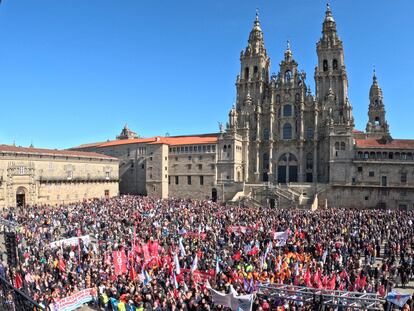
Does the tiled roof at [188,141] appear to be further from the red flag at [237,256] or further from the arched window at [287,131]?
the red flag at [237,256]

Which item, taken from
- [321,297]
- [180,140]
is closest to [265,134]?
[180,140]

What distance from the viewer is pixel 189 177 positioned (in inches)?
2359

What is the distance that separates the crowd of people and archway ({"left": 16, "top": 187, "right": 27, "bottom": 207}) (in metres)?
13.2

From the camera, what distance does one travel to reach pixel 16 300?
13.2 feet

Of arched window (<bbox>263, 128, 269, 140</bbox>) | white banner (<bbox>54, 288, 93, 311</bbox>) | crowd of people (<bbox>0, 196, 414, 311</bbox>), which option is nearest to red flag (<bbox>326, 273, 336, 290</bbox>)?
crowd of people (<bbox>0, 196, 414, 311</bbox>)

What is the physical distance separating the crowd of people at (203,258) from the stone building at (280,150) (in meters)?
16.5

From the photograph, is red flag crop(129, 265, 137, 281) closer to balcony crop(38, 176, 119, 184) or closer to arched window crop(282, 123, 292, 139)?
balcony crop(38, 176, 119, 184)

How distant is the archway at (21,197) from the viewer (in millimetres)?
44312

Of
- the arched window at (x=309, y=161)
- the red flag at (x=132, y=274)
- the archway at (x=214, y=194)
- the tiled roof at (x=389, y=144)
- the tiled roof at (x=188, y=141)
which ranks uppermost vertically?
the tiled roof at (x=188, y=141)

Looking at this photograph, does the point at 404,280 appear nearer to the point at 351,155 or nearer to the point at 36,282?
the point at 36,282

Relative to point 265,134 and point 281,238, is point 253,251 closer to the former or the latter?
point 281,238

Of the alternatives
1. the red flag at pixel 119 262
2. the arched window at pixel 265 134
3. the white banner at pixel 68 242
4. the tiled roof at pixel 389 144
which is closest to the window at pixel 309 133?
the arched window at pixel 265 134

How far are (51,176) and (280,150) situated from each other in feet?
115

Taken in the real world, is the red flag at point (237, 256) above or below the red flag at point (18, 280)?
above
